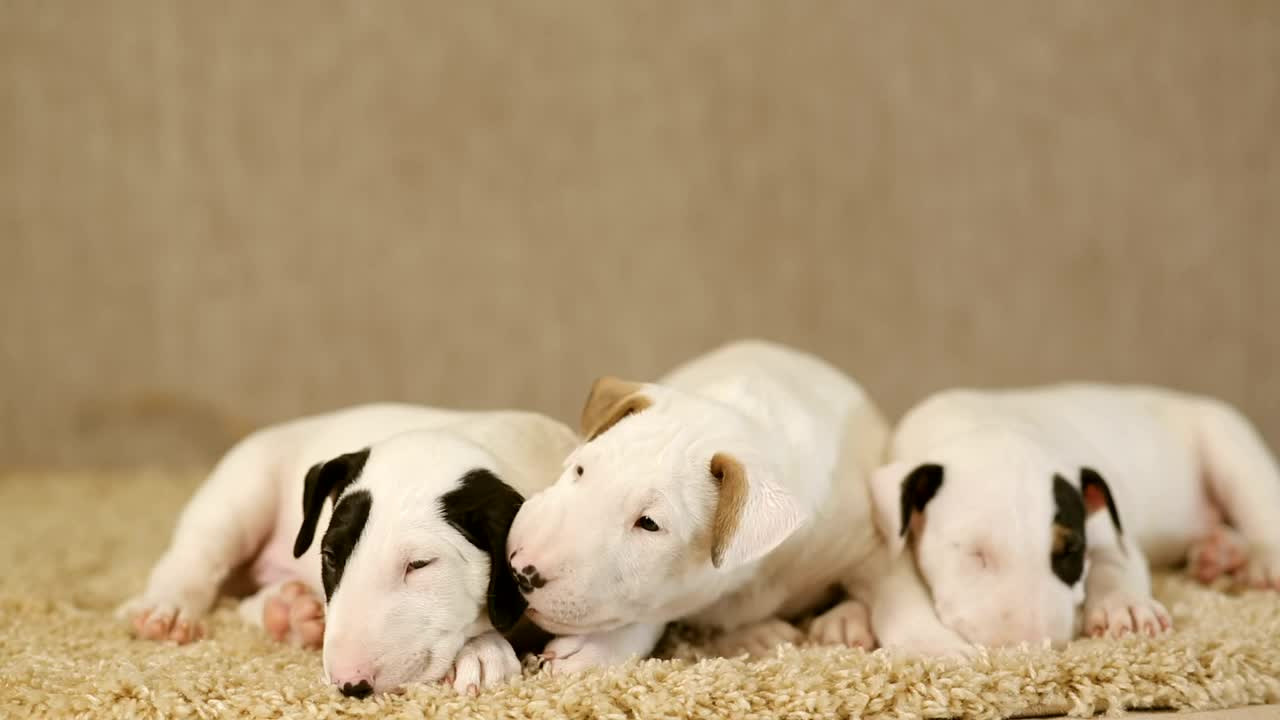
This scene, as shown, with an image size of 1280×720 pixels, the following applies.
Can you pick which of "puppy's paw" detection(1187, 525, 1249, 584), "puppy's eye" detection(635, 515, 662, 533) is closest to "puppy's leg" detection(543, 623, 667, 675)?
"puppy's eye" detection(635, 515, 662, 533)

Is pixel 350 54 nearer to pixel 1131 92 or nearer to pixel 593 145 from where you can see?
pixel 593 145

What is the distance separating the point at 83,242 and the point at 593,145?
207 centimetres

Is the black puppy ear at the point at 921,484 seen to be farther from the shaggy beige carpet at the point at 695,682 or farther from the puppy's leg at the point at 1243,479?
the puppy's leg at the point at 1243,479

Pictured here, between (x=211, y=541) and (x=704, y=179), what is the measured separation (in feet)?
8.61

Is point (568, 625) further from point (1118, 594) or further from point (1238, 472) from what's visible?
point (1238, 472)

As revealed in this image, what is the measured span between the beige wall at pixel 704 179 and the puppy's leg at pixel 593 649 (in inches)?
104

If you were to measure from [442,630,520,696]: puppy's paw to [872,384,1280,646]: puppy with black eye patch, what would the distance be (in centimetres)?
81

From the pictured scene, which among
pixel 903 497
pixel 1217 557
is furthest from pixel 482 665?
pixel 1217 557

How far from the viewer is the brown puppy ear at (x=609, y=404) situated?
6.89 feet

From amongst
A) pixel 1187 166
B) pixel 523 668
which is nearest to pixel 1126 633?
pixel 523 668

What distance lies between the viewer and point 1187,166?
458 cm

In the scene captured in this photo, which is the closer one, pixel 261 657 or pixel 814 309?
pixel 261 657

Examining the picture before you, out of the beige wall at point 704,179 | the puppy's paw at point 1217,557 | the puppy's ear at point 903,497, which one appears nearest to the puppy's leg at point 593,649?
the puppy's ear at point 903,497

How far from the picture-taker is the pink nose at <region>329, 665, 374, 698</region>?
1.73m
